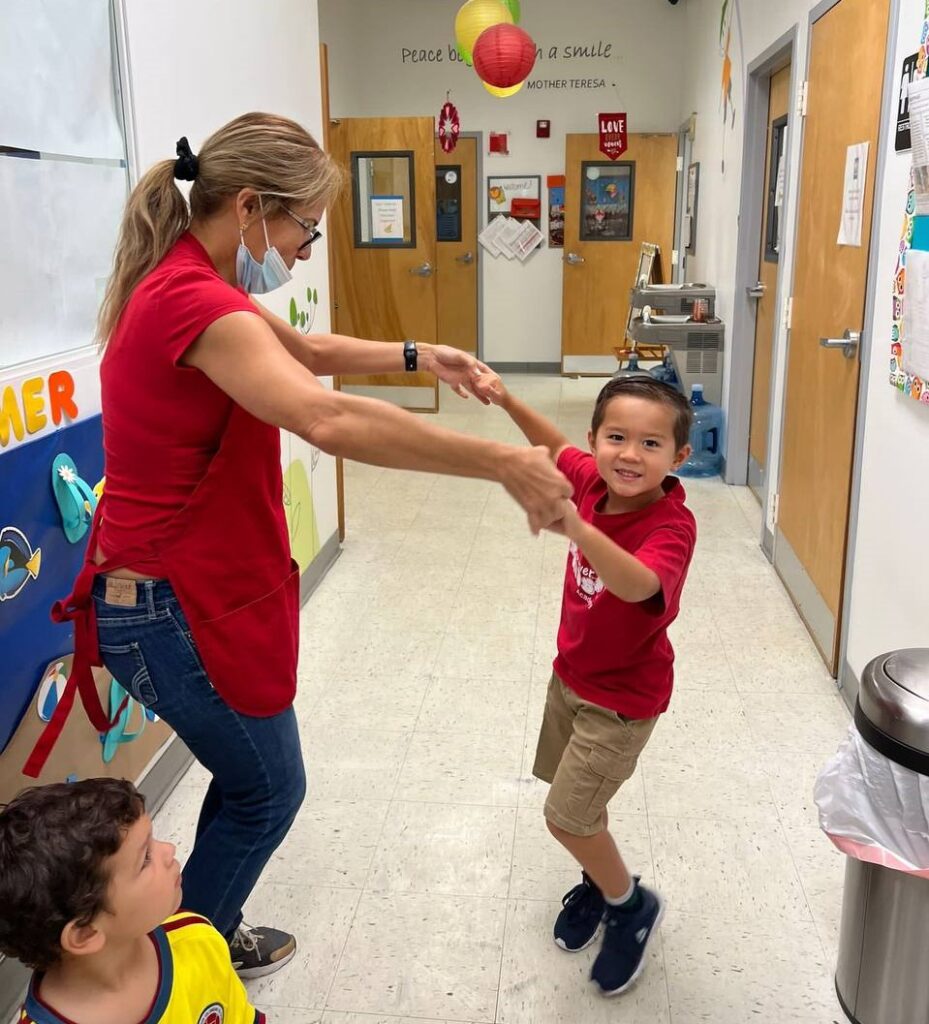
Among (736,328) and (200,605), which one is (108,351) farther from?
(736,328)

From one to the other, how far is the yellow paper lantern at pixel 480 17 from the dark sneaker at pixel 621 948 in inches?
202

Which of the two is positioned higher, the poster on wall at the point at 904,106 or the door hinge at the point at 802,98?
the door hinge at the point at 802,98

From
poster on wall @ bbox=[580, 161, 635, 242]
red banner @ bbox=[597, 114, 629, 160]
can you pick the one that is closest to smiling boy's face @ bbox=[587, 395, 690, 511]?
red banner @ bbox=[597, 114, 629, 160]

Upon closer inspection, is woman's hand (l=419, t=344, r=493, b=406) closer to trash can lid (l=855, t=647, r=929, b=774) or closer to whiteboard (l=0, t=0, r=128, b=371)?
whiteboard (l=0, t=0, r=128, b=371)

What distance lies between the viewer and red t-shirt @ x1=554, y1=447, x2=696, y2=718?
1.60m

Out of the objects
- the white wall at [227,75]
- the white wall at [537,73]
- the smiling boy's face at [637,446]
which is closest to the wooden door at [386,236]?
the white wall at [537,73]

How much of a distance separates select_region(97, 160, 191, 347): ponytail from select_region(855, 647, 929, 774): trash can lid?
53.5 inches

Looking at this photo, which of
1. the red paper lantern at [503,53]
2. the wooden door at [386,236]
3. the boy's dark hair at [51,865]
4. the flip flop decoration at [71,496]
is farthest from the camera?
the wooden door at [386,236]

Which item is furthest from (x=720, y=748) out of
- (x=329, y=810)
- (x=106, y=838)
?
(x=106, y=838)

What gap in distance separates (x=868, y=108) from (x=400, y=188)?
4946mm

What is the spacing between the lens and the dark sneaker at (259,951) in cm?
189

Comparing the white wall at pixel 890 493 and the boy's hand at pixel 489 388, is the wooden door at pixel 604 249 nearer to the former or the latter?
the white wall at pixel 890 493

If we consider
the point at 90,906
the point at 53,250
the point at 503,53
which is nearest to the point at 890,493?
the point at 53,250

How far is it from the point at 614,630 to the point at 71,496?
1.09 metres
